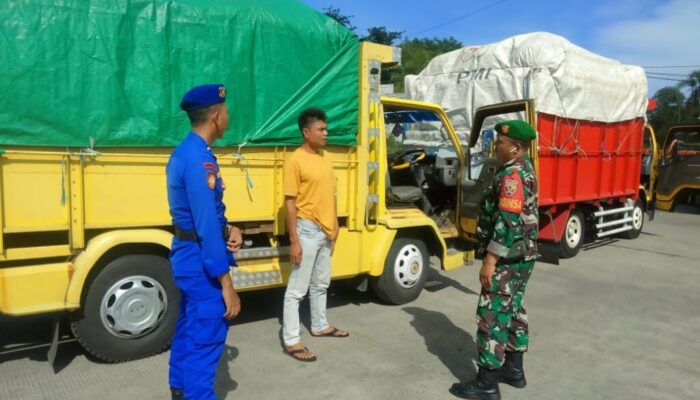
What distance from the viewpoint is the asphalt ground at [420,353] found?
370 cm

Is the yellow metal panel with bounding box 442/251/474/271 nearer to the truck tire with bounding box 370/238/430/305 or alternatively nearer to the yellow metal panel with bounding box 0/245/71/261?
the truck tire with bounding box 370/238/430/305

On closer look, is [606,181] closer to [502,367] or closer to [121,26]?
[502,367]

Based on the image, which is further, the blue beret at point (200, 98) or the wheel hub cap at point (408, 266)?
the wheel hub cap at point (408, 266)

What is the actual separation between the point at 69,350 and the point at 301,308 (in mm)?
2158

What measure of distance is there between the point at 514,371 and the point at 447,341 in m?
0.96

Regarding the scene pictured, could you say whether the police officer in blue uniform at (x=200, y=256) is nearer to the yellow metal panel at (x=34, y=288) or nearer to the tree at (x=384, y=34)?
the yellow metal panel at (x=34, y=288)

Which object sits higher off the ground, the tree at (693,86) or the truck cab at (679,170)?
the tree at (693,86)

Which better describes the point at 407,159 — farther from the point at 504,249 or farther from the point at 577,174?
the point at 577,174

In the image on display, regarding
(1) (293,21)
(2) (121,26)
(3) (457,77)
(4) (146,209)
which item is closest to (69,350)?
(4) (146,209)

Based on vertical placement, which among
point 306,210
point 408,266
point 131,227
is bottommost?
point 408,266

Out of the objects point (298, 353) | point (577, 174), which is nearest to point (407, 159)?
point (298, 353)

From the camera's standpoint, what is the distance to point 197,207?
8.05ft

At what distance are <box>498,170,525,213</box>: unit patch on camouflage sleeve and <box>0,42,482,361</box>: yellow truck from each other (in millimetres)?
1930

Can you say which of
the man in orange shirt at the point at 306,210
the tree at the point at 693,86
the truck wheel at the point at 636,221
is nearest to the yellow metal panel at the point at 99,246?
the man in orange shirt at the point at 306,210
